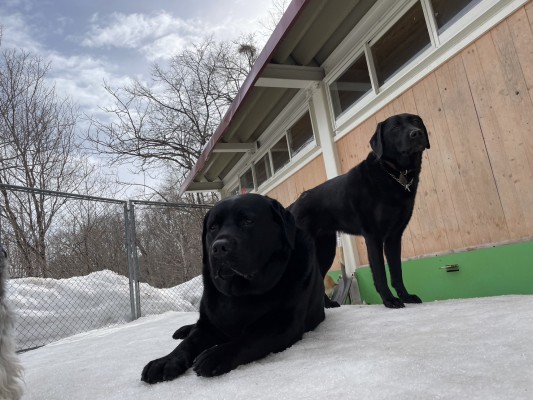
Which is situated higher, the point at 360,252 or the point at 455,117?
Result: the point at 455,117

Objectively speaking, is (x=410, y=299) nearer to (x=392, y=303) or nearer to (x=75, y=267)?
(x=392, y=303)

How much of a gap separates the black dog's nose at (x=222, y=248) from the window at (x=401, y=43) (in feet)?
9.57

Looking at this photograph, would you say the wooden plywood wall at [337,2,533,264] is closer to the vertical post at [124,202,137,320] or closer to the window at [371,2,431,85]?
the window at [371,2,431,85]

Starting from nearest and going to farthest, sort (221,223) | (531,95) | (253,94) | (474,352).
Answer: (474,352)
(221,223)
(531,95)
(253,94)

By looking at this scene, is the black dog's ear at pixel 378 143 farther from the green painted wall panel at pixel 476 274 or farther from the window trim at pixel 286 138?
the window trim at pixel 286 138

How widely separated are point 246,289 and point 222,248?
0.27 metres

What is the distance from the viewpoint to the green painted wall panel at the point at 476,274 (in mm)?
2703

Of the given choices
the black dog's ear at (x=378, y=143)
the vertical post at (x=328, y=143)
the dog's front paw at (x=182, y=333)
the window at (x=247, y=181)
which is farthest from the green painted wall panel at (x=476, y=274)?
the window at (x=247, y=181)

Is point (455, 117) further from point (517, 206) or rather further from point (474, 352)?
point (474, 352)

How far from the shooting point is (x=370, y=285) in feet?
14.3

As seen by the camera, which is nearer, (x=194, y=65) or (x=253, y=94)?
(x=253, y=94)

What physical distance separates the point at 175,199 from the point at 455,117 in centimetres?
1278

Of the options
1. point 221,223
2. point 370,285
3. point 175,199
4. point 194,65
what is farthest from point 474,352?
point 194,65

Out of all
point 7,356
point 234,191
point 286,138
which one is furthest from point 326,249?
point 234,191
